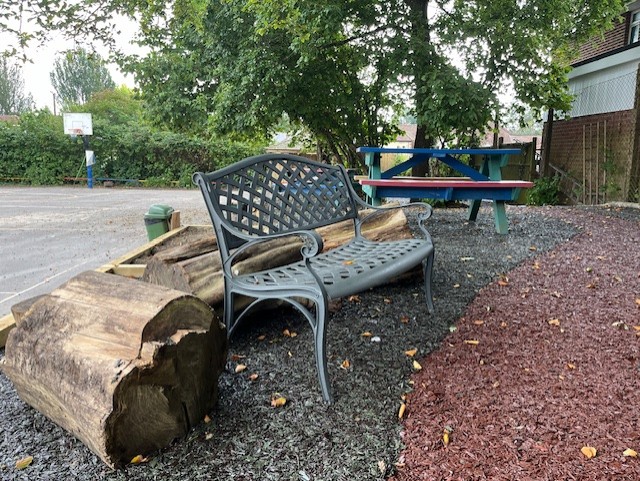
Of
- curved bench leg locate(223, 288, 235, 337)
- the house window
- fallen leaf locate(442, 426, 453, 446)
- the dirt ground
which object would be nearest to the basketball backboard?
the house window

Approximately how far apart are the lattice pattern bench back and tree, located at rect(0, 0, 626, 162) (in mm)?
3917

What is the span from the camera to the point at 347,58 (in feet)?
31.2

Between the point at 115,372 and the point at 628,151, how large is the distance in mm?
9946

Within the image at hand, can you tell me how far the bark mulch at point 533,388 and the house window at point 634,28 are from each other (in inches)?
447

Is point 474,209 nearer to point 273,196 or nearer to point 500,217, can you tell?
point 500,217

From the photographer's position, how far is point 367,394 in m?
1.99

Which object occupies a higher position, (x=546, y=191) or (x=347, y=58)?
(x=347, y=58)

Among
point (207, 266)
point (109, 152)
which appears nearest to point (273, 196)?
point (207, 266)

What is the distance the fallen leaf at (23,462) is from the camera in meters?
1.64

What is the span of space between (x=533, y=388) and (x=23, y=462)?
1890 mm

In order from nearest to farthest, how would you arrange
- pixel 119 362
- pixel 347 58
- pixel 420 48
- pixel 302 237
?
1. pixel 119 362
2. pixel 302 237
3. pixel 420 48
4. pixel 347 58

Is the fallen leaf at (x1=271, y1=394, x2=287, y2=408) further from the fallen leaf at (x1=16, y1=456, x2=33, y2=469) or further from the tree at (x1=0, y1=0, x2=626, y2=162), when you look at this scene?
the tree at (x1=0, y1=0, x2=626, y2=162)

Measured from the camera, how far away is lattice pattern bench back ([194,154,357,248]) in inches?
94.0

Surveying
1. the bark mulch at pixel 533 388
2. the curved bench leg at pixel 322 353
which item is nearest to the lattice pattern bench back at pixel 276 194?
the curved bench leg at pixel 322 353
